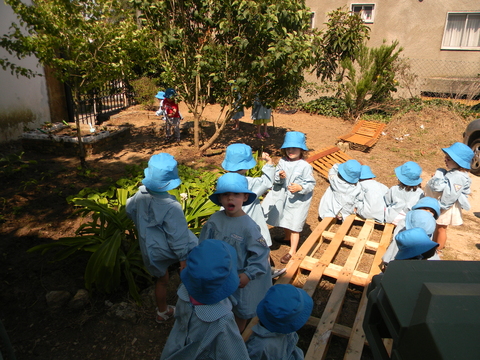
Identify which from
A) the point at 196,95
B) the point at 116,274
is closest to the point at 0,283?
the point at 116,274

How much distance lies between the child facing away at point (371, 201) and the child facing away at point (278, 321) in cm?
330

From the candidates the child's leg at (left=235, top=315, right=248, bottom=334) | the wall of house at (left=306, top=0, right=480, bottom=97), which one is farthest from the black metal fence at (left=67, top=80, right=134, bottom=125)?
the wall of house at (left=306, top=0, right=480, bottom=97)

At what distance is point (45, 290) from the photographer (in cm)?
336

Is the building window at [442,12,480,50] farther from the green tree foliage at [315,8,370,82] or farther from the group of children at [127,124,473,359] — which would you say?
the group of children at [127,124,473,359]

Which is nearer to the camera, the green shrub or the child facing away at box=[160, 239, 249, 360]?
the child facing away at box=[160, 239, 249, 360]

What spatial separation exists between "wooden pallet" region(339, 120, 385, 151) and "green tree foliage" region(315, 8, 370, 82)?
3784 millimetres

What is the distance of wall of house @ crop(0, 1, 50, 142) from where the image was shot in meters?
7.83

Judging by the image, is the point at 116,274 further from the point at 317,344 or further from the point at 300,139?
the point at 300,139

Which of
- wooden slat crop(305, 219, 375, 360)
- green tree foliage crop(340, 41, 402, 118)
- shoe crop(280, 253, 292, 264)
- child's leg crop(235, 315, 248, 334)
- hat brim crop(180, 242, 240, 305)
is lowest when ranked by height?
shoe crop(280, 253, 292, 264)

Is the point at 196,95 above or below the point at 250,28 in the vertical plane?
below

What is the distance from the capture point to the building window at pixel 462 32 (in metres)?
13.8

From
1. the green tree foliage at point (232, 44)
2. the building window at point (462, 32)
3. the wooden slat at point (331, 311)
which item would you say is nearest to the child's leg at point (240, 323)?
the wooden slat at point (331, 311)

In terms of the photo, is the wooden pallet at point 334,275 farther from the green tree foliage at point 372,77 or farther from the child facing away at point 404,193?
the green tree foliage at point 372,77

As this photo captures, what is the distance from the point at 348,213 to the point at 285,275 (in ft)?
6.25
